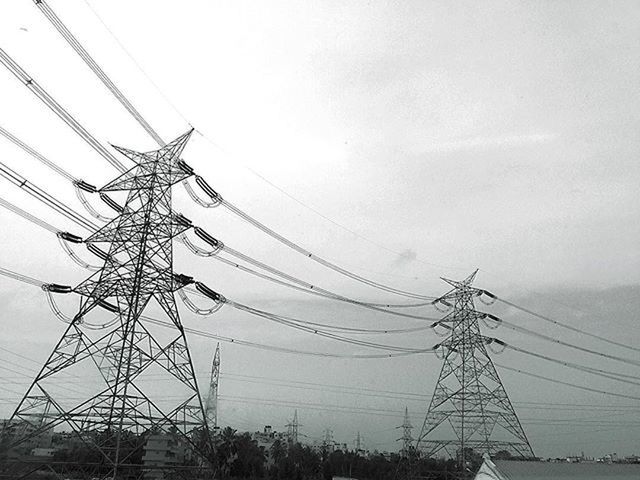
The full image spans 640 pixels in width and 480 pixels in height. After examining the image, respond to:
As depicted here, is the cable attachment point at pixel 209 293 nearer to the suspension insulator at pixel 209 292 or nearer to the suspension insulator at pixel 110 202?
the suspension insulator at pixel 209 292

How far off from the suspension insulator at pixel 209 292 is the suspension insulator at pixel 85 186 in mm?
5995

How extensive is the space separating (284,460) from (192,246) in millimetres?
60815

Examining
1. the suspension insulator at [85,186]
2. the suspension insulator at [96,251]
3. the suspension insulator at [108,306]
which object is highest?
the suspension insulator at [85,186]

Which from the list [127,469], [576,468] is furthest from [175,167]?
[576,468]

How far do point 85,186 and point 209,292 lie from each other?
693 centimetres

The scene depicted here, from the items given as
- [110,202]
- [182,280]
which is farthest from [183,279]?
[110,202]

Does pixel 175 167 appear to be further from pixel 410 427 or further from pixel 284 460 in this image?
pixel 410 427

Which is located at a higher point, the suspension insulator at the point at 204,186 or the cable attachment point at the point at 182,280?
the suspension insulator at the point at 204,186

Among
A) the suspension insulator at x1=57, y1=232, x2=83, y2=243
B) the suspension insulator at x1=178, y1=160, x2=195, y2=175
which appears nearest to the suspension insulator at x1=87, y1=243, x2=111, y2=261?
the suspension insulator at x1=57, y1=232, x2=83, y2=243

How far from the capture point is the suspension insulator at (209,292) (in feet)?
75.0

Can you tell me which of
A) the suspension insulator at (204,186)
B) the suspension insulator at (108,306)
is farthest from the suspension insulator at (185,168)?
the suspension insulator at (108,306)

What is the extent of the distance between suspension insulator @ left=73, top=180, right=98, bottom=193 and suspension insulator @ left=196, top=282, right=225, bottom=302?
5995mm

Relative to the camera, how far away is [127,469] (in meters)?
18.4

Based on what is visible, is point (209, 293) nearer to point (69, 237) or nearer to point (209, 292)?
point (209, 292)
